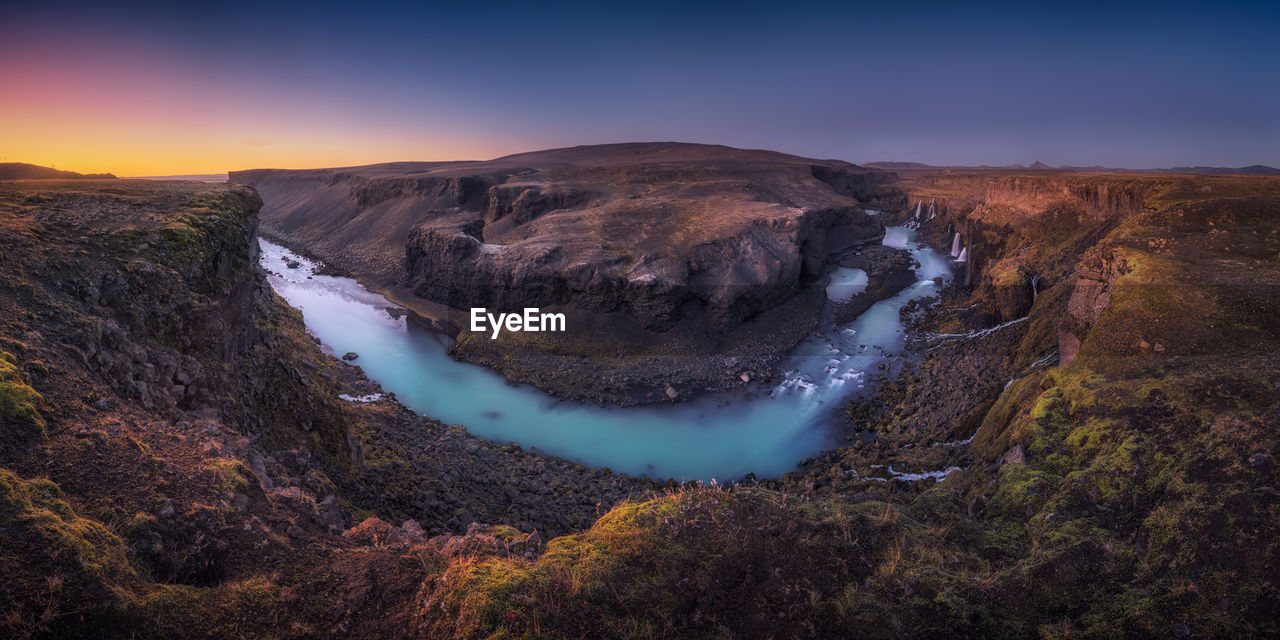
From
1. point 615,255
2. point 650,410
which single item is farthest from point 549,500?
point 615,255

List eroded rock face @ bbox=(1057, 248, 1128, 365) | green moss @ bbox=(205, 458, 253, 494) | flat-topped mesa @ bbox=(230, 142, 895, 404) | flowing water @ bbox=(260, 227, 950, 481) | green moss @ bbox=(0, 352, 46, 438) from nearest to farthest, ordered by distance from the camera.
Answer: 1. green moss @ bbox=(0, 352, 46, 438)
2. green moss @ bbox=(205, 458, 253, 494)
3. eroded rock face @ bbox=(1057, 248, 1128, 365)
4. flowing water @ bbox=(260, 227, 950, 481)
5. flat-topped mesa @ bbox=(230, 142, 895, 404)

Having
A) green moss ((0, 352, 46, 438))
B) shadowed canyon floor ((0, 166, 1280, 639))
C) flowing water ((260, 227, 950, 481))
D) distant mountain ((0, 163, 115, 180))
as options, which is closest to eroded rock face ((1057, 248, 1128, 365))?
shadowed canyon floor ((0, 166, 1280, 639))

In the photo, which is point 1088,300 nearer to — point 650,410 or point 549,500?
point 650,410

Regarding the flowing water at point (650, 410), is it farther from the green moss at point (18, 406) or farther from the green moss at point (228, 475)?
the green moss at point (18, 406)

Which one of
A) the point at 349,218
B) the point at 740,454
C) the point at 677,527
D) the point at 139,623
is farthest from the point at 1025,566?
the point at 349,218

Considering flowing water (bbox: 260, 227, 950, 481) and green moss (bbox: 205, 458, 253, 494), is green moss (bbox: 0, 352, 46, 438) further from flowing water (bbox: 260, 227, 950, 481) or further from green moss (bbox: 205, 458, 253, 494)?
flowing water (bbox: 260, 227, 950, 481)

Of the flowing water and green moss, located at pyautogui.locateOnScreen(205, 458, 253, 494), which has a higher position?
green moss, located at pyautogui.locateOnScreen(205, 458, 253, 494)

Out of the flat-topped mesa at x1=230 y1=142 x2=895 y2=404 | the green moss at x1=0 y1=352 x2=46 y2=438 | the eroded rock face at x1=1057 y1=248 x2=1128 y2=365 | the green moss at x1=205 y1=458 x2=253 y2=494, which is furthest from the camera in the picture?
the flat-topped mesa at x1=230 y1=142 x2=895 y2=404
